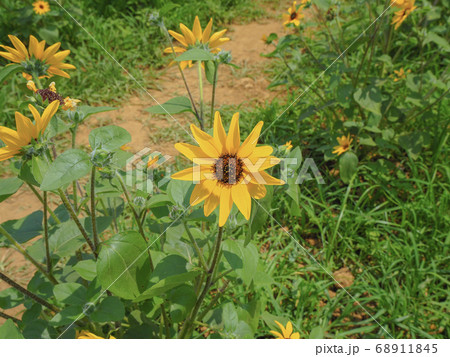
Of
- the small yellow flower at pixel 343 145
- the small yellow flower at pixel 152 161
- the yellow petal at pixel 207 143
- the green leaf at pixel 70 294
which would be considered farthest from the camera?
the small yellow flower at pixel 343 145

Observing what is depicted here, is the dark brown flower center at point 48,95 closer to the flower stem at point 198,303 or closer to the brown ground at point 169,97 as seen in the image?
the flower stem at point 198,303

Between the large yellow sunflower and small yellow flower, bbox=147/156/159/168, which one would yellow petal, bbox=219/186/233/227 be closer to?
the large yellow sunflower

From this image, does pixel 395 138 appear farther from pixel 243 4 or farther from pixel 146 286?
pixel 243 4

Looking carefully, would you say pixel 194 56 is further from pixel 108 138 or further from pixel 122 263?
pixel 122 263

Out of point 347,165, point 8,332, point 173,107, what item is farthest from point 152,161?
point 347,165

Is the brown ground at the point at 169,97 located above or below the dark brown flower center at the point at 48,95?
above

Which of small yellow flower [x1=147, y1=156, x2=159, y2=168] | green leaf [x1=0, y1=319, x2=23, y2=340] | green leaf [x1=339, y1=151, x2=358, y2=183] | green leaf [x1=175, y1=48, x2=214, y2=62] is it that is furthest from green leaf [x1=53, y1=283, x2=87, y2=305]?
green leaf [x1=339, y1=151, x2=358, y2=183]

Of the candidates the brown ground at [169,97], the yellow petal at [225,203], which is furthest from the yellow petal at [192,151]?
the brown ground at [169,97]
